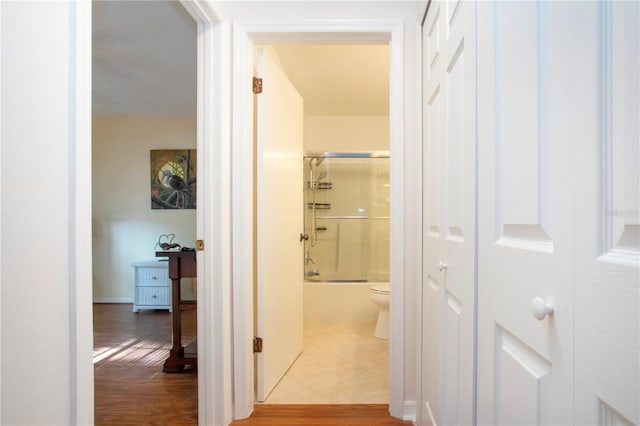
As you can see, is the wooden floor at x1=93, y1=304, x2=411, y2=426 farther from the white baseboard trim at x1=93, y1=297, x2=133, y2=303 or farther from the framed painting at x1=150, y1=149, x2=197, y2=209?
the framed painting at x1=150, y1=149, x2=197, y2=209

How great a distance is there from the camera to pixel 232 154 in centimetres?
162

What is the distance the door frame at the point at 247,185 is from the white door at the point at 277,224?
0.15m

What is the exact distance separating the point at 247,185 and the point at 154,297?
9.72ft

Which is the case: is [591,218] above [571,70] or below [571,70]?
below

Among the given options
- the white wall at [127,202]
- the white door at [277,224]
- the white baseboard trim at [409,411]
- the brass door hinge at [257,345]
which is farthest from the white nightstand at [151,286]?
the white baseboard trim at [409,411]

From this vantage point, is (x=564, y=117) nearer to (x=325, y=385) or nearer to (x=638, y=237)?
(x=638, y=237)

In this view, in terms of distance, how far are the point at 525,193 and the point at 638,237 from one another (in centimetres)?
26

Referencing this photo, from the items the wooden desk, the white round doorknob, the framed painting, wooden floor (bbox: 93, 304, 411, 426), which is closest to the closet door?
the white round doorknob

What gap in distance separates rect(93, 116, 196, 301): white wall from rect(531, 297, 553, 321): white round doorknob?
13.6 feet

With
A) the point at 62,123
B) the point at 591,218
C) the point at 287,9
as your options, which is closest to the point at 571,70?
the point at 591,218

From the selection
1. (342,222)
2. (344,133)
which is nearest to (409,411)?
(342,222)

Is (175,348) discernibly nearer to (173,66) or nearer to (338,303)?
(338,303)

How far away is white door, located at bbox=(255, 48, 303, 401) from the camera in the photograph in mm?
1788

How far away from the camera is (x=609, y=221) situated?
399mm
